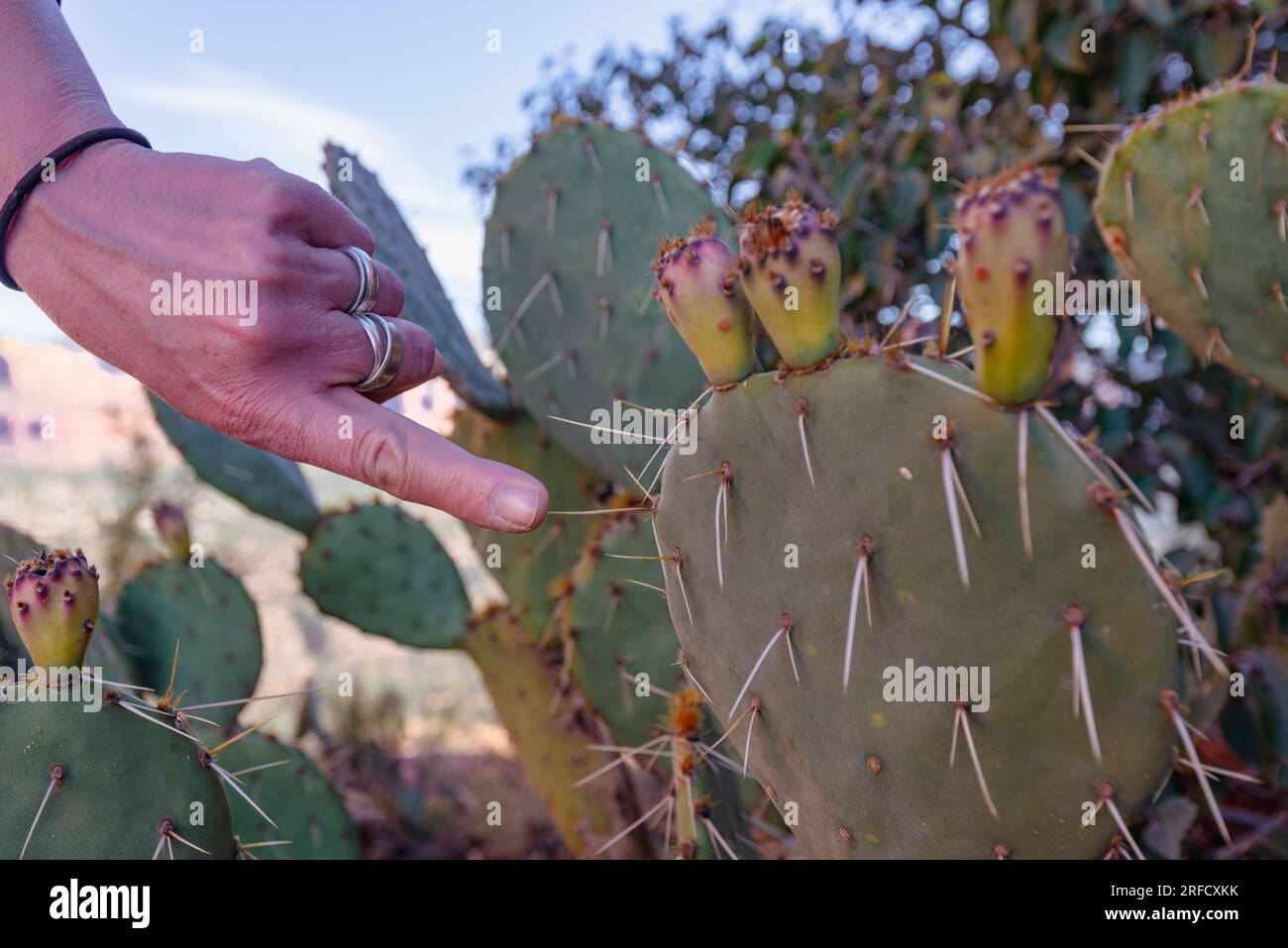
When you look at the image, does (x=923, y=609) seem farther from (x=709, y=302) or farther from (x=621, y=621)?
(x=621, y=621)

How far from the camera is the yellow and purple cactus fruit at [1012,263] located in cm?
62

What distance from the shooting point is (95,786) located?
2.92 ft

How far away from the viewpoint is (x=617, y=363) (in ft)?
5.55

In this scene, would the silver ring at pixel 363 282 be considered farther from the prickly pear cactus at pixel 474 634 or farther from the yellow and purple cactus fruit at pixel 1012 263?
the prickly pear cactus at pixel 474 634

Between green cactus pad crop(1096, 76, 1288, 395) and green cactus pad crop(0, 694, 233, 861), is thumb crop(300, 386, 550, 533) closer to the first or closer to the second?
green cactus pad crop(0, 694, 233, 861)

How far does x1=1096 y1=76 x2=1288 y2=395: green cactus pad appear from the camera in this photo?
1.28 meters

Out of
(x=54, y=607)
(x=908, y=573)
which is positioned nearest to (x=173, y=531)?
(x=54, y=607)

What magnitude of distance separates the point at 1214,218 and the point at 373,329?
1.14 metres

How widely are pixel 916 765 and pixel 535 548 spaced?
1.29m
